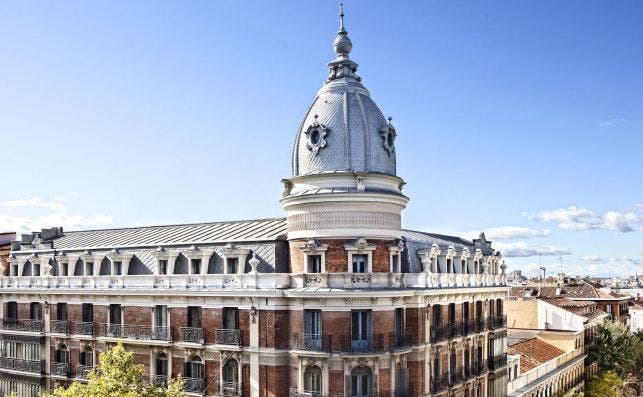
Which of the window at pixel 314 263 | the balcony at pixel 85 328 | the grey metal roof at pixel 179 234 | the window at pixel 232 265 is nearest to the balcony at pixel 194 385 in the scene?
the window at pixel 232 265

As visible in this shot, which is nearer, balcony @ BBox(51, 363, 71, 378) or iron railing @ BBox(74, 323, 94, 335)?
iron railing @ BBox(74, 323, 94, 335)

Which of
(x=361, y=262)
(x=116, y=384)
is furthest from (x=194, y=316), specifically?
(x=361, y=262)

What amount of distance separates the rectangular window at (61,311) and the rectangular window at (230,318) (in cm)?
1635

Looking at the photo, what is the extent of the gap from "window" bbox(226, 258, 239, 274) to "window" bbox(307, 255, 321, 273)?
559cm

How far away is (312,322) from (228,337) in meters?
6.00

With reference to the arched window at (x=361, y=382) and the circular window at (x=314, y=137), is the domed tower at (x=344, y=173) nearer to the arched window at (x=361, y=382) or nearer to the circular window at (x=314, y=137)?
the circular window at (x=314, y=137)

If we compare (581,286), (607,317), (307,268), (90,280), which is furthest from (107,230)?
(581,286)

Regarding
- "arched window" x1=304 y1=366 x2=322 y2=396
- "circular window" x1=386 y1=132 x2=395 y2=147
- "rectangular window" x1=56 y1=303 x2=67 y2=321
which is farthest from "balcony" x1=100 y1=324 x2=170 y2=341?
"circular window" x1=386 y1=132 x2=395 y2=147

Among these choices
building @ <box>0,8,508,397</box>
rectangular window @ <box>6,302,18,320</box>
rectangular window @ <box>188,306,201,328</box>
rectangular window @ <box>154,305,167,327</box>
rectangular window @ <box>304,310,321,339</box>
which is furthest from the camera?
rectangular window @ <box>6,302,18,320</box>

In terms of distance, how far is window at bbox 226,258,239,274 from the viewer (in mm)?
45781

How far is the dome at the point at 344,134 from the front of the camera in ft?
144

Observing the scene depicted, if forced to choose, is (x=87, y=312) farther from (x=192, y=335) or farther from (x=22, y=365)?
(x=192, y=335)

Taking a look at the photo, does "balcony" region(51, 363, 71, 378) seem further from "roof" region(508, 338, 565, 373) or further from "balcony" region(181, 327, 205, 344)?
"roof" region(508, 338, 565, 373)

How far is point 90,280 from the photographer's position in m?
52.1
